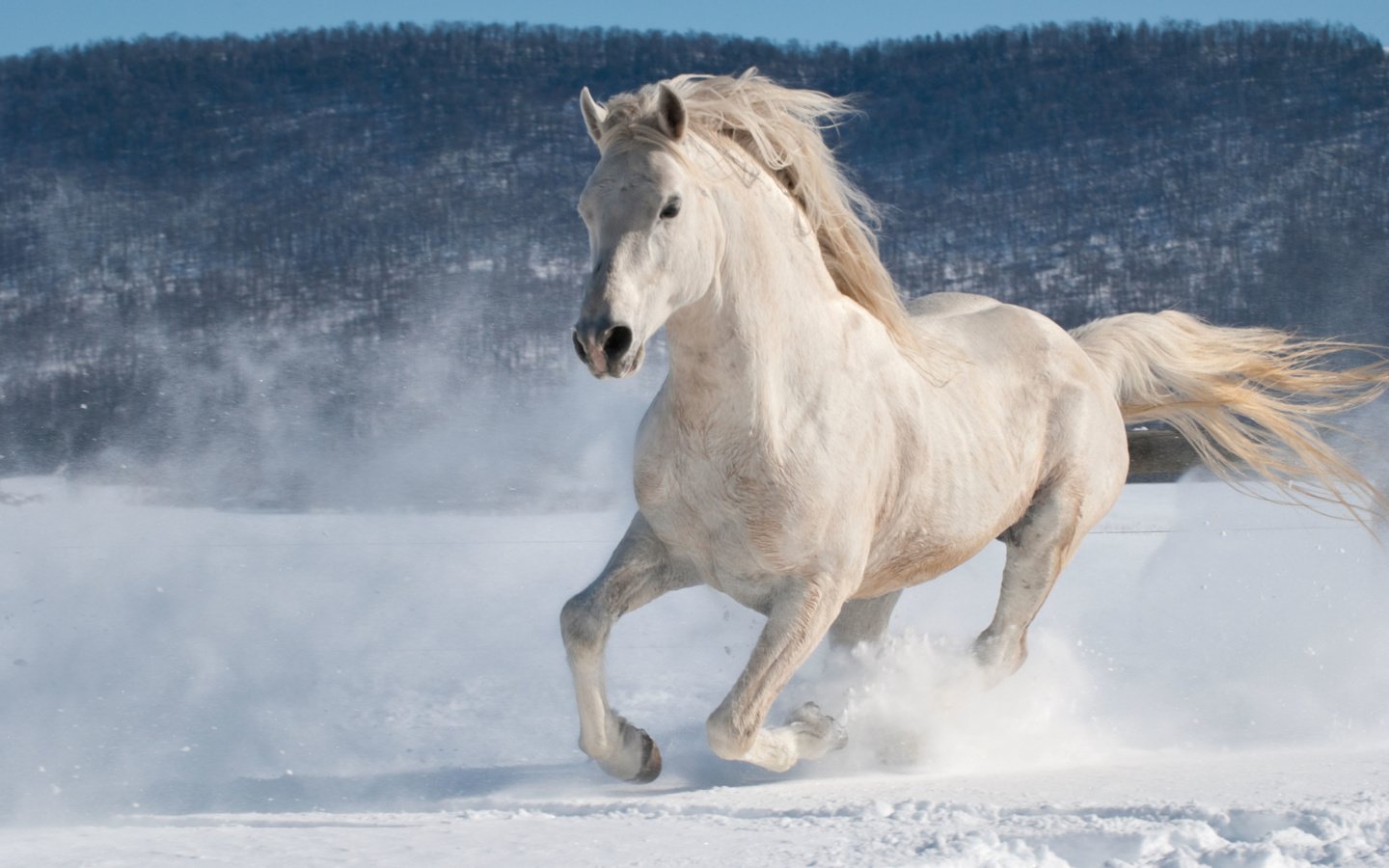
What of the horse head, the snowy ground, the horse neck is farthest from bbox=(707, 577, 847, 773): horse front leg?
the horse head

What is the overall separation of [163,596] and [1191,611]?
4.53 m

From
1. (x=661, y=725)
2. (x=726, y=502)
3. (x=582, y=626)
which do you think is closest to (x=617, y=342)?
(x=726, y=502)

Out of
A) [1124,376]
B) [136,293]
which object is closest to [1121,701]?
[1124,376]

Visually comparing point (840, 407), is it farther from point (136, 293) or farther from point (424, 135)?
point (424, 135)

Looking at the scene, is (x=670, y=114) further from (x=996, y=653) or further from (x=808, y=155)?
(x=996, y=653)

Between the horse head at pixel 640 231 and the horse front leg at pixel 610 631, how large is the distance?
0.61 m

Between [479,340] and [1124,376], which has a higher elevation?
[1124,376]

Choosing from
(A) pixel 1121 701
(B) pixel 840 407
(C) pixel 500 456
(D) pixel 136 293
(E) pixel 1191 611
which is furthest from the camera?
(D) pixel 136 293

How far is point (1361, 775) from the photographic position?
8.64 feet

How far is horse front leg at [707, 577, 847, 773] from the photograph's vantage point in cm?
274

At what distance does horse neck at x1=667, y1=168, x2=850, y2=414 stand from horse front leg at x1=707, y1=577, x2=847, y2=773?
15.6 inches

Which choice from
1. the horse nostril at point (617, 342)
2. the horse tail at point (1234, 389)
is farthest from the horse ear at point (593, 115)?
the horse tail at point (1234, 389)

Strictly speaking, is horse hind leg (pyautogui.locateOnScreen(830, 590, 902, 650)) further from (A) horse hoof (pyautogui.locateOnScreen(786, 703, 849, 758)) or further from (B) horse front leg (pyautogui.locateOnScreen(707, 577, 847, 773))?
(B) horse front leg (pyautogui.locateOnScreen(707, 577, 847, 773))

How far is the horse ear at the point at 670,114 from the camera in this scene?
8.21ft
